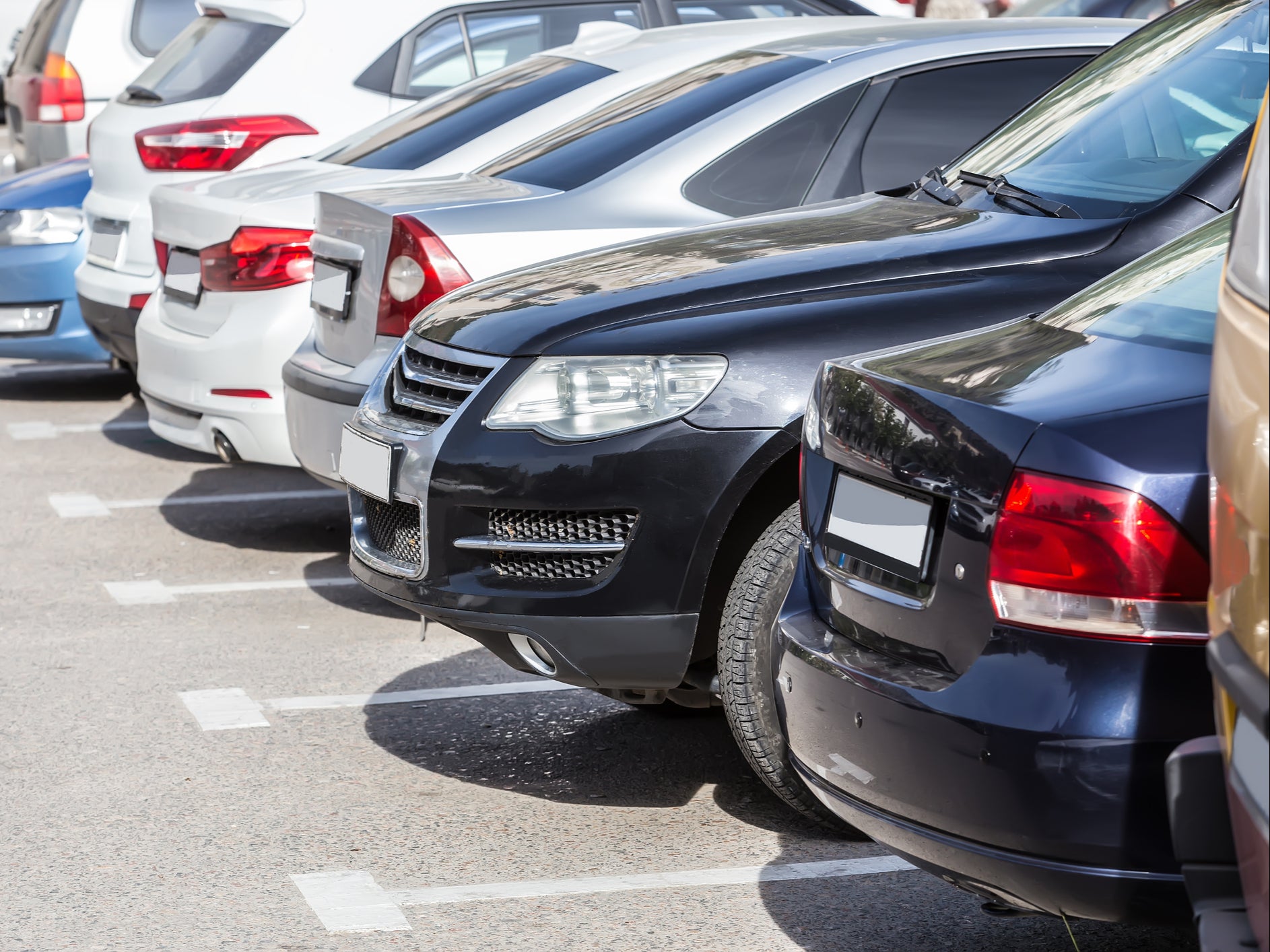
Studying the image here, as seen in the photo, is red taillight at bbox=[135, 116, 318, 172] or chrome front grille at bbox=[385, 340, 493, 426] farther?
red taillight at bbox=[135, 116, 318, 172]

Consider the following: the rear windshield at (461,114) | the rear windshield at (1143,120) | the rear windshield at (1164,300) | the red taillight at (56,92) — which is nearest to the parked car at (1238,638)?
the rear windshield at (1164,300)

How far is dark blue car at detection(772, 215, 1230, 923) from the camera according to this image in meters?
2.43

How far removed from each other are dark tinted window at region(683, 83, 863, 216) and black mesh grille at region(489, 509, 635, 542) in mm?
1597

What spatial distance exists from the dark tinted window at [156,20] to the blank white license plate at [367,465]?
706cm

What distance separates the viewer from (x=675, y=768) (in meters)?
4.39

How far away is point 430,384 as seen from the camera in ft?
13.5

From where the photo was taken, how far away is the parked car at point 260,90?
7.57 meters

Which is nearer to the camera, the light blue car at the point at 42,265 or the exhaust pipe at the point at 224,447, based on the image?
the exhaust pipe at the point at 224,447

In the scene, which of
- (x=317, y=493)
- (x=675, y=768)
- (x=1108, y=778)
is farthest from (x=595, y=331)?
(x=317, y=493)

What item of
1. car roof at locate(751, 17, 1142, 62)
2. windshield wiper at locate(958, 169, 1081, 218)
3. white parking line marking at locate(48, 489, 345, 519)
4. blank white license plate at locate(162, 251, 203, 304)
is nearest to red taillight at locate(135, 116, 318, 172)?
blank white license plate at locate(162, 251, 203, 304)

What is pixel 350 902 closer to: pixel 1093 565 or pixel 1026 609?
pixel 1026 609

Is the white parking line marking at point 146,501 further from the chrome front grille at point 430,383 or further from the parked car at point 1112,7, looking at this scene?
the parked car at point 1112,7

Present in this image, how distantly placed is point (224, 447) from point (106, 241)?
2.16m

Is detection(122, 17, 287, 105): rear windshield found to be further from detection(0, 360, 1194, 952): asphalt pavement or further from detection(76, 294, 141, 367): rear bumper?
detection(0, 360, 1194, 952): asphalt pavement
